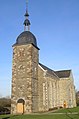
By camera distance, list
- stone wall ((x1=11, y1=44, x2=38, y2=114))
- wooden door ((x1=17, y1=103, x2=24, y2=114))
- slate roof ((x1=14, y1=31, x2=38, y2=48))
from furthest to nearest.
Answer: slate roof ((x1=14, y1=31, x2=38, y2=48)) → wooden door ((x1=17, y1=103, x2=24, y2=114)) → stone wall ((x1=11, y1=44, x2=38, y2=114))

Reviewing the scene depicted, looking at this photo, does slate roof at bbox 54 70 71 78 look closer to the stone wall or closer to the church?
the church

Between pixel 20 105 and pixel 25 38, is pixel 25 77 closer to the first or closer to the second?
pixel 20 105

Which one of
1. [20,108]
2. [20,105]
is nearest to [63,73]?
[20,105]

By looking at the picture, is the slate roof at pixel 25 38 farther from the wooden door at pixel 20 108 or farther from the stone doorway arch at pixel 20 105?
the wooden door at pixel 20 108

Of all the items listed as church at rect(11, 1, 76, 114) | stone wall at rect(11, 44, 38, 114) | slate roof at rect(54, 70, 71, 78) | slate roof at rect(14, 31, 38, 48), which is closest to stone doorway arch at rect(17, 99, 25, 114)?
church at rect(11, 1, 76, 114)

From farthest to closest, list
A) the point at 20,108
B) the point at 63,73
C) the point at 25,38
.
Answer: the point at 63,73 → the point at 25,38 → the point at 20,108

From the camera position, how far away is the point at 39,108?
1437 inches

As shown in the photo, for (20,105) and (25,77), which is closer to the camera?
(20,105)

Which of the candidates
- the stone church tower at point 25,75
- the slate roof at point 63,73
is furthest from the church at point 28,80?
the slate roof at point 63,73

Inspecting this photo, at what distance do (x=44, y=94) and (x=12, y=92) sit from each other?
244 inches

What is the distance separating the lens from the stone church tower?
33.9 m

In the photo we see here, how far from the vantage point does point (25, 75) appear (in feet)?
115

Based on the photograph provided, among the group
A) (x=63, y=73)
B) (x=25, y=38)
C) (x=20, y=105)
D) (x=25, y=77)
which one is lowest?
(x=20, y=105)

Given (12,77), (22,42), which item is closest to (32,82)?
(12,77)
